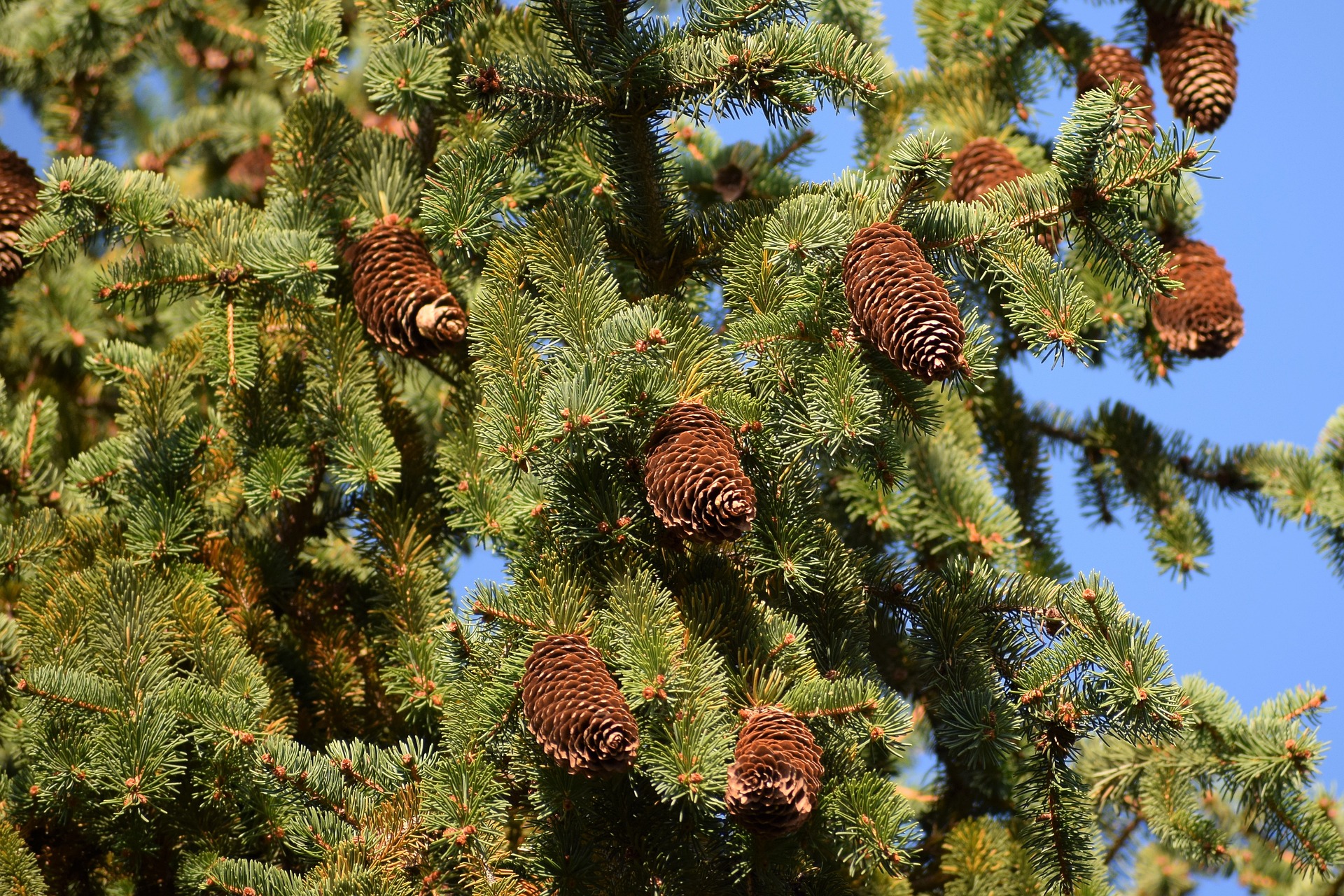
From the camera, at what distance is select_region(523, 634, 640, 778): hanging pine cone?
129 centimetres

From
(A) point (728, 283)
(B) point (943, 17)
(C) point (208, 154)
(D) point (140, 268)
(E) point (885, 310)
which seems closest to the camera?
(E) point (885, 310)

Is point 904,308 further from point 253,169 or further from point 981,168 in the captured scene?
point 253,169

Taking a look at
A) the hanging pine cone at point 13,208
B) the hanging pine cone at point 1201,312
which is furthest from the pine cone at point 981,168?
the hanging pine cone at point 13,208

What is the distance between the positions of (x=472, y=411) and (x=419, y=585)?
28 cm

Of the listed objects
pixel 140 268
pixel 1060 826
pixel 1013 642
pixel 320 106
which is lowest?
pixel 1060 826

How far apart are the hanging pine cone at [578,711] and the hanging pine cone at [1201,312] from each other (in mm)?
1519

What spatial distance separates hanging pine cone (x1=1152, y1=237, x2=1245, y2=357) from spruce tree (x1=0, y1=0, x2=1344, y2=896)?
0.03 feet

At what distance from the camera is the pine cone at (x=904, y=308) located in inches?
54.2

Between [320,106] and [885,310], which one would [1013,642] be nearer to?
[885,310]

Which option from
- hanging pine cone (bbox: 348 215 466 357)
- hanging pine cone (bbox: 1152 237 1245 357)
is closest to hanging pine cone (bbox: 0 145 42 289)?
hanging pine cone (bbox: 348 215 466 357)

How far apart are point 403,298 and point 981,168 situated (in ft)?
3.65

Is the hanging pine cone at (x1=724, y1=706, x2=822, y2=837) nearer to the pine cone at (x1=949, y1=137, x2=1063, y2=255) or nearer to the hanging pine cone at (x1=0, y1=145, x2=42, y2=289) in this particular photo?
the pine cone at (x1=949, y1=137, x2=1063, y2=255)

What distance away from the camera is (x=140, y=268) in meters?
1.89

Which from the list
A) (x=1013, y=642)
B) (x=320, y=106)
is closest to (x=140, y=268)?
(x=320, y=106)
